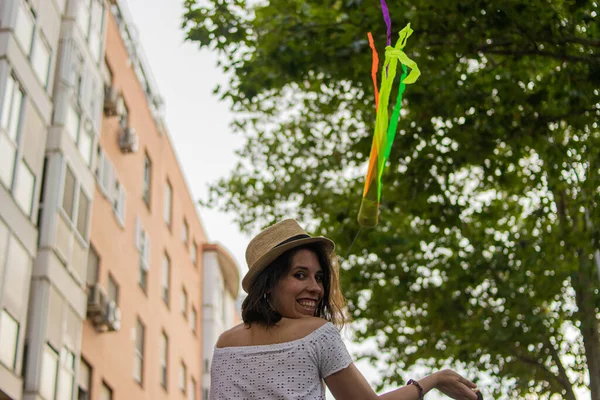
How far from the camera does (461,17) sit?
997 centimetres

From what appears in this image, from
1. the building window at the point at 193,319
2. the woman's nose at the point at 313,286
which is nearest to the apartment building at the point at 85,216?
the building window at the point at 193,319

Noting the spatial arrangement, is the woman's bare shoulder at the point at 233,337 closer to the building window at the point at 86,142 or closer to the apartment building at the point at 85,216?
the apartment building at the point at 85,216

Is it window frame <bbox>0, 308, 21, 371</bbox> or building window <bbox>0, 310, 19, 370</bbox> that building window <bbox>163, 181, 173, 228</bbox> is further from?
building window <bbox>0, 310, 19, 370</bbox>

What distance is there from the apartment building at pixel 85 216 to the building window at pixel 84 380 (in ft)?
0.13

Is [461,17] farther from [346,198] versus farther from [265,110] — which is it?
[265,110]

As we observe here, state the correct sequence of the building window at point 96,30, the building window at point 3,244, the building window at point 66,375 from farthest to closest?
the building window at point 96,30, the building window at point 66,375, the building window at point 3,244

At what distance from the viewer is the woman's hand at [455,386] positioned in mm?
3424

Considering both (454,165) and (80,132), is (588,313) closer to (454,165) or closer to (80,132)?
(454,165)

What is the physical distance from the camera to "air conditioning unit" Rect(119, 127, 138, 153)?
23516 mm

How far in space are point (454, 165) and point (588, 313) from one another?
538cm

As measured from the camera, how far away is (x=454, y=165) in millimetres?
11547

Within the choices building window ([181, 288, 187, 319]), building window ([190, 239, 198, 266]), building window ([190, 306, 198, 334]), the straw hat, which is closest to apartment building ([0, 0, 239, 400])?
building window ([181, 288, 187, 319])

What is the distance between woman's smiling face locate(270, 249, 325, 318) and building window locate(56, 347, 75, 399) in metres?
13.8

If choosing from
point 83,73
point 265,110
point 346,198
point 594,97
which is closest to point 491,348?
point 346,198
